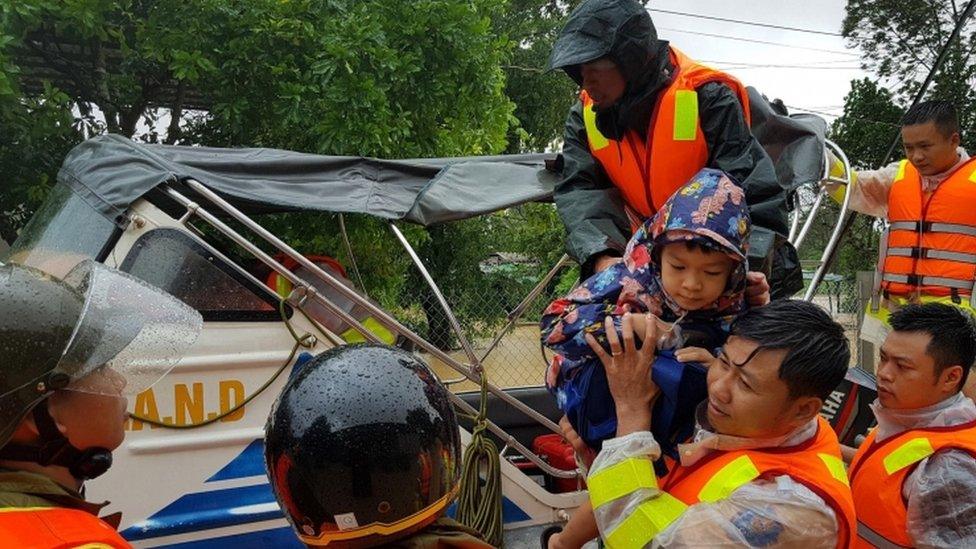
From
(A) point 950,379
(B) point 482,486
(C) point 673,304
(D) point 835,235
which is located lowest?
(B) point 482,486

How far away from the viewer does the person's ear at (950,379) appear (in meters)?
2.19

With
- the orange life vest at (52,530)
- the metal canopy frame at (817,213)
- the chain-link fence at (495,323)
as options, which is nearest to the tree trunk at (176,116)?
the chain-link fence at (495,323)

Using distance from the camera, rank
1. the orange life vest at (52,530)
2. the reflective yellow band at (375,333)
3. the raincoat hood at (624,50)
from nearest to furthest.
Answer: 1. the orange life vest at (52,530)
2. the raincoat hood at (624,50)
3. the reflective yellow band at (375,333)

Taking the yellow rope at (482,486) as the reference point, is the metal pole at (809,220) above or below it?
above

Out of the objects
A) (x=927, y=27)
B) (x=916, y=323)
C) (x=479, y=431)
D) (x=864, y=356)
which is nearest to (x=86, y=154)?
(x=479, y=431)

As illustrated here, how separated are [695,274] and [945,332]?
959mm

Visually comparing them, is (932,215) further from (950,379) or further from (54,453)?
Answer: (54,453)

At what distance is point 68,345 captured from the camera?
53.0 inches

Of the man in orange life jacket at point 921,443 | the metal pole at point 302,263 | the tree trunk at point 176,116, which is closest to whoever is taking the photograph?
the man in orange life jacket at point 921,443

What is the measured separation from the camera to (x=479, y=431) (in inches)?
124

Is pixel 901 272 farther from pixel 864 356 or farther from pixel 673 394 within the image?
pixel 673 394

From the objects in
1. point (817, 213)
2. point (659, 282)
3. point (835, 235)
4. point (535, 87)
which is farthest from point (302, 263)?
point (535, 87)

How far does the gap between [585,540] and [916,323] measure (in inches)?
45.9

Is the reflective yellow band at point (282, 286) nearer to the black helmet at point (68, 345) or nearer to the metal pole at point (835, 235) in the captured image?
the black helmet at point (68, 345)
